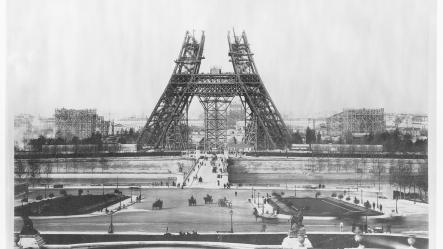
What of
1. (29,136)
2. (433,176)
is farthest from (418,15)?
(29,136)

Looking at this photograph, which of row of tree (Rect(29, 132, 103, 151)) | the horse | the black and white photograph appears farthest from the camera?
row of tree (Rect(29, 132, 103, 151))

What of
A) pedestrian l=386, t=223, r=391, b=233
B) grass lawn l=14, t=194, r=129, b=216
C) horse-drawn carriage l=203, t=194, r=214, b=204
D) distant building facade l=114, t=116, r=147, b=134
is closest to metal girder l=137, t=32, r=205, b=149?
distant building facade l=114, t=116, r=147, b=134

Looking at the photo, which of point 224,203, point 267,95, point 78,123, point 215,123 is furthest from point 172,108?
point 224,203

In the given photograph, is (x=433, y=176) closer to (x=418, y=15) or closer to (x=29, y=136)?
(x=418, y=15)

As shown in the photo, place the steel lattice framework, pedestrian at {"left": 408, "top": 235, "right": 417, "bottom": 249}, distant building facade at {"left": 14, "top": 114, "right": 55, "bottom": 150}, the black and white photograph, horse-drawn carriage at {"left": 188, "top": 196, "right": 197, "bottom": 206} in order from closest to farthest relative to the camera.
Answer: pedestrian at {"left": 408, "top": 235, "right": 417, "bottom": 249} < the black and white photograph < distant building facade at {"left": 14, "top": 114, "right": 55, "bottom": 150} < horse-drawn carriage at {"left": 188, "top": 196, "right": 197, "bottom": 206} < the steel lattice framework

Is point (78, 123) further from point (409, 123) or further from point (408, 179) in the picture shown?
point (408, 179)

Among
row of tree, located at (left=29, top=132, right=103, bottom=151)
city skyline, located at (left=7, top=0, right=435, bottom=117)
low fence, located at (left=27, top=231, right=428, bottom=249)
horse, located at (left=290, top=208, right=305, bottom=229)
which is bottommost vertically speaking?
low fence, located at (left=27, top=231, right=428, bottom=249)

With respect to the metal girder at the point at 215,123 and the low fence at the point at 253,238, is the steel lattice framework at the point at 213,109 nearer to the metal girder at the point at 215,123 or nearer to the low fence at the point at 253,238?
the metal girder at the point at 215,123

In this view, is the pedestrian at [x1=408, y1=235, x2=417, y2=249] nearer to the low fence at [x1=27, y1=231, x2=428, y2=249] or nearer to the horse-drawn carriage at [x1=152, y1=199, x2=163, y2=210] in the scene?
the low fence at [x1=27, y1=231, x2=428, y2=249]
